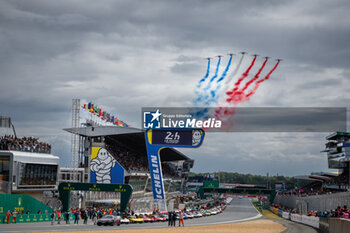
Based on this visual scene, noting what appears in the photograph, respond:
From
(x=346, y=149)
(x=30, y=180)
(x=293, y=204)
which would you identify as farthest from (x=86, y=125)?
(x=346, y=149)

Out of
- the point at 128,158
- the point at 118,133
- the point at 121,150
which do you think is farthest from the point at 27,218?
the point at 121,150

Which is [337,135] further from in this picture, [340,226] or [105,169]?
[340,226]

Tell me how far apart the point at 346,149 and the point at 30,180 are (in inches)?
2815

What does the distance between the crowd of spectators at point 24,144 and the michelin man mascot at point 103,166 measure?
55.7ft

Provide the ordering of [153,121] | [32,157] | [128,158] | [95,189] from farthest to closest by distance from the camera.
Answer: [128,158], [153,121], [95,189], [32,157]

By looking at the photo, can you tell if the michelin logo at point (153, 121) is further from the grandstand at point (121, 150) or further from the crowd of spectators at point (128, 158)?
the crowd of spectators at point (128, 158)

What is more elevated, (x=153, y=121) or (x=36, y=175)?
(x=153, y=121)

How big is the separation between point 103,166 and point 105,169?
0.64 m

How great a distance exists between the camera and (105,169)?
7769 centimetres

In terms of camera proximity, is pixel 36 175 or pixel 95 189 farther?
pixel 95 189

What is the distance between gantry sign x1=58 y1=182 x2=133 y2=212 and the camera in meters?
54.5

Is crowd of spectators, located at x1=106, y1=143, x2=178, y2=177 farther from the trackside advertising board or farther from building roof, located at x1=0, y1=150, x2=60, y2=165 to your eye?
building roof, located at x1=0, y1=150, x2=60, y2=165

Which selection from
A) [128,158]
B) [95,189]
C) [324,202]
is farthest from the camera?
[128,158]

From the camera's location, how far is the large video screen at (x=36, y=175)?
5280 centimetres
